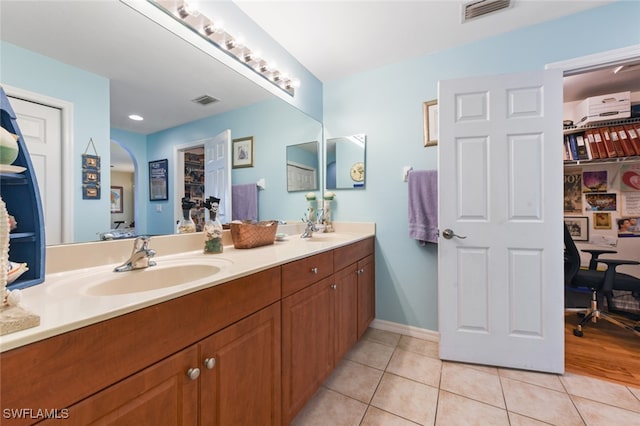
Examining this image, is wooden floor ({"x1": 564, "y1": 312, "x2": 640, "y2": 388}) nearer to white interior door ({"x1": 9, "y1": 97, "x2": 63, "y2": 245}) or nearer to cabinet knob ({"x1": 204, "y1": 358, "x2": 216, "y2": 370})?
cabinet knob ({"x1": 204, "y1": 358, "x2": 216, "y2": 370})

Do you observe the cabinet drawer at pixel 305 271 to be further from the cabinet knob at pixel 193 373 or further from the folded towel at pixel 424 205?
the folded towel at pixel 424 205

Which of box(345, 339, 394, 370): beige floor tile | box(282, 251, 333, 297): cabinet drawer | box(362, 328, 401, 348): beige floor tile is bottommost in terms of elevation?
box(345, 339, 394, 370): beige floor tile

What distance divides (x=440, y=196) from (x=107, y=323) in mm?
1813

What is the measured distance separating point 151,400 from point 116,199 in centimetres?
82

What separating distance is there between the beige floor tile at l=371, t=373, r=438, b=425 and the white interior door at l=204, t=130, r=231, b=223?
138 cm

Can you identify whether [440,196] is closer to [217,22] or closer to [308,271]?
[308,271]

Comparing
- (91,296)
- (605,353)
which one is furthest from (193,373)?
A: (605,353)

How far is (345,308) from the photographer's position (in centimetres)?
167

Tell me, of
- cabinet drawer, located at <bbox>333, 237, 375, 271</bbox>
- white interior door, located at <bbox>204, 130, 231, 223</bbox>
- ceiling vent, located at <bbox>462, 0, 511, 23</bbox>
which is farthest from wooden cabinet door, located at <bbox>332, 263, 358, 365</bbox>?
ceiling vent, located at <bbox>462, 0, 511, 23</bbox>

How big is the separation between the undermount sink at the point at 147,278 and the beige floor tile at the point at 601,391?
2.10 m

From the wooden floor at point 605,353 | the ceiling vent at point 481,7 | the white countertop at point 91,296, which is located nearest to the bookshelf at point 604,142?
the wooden floor at point 605,353

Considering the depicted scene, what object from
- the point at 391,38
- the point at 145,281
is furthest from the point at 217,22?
the point at 145,281

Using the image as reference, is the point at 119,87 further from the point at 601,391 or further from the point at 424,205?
the point at 601,391

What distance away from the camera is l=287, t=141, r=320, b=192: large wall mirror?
84.8 inches
